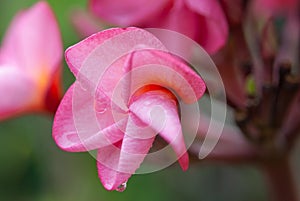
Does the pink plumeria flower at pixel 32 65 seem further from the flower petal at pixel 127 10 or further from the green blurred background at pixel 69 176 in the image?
the green blurred background at pixel 69 176

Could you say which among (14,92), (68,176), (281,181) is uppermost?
(14,92)

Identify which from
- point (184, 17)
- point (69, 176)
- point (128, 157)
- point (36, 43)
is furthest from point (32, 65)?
point (69, 176)

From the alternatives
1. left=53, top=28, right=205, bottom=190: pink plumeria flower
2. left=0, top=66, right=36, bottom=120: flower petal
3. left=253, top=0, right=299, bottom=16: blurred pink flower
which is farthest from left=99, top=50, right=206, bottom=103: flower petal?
left=253, top=0, right=299, bottom=16: blurred pink flower

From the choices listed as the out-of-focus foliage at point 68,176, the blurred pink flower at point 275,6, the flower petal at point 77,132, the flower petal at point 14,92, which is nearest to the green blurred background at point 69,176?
the out-of-focus foliage at point 68,176

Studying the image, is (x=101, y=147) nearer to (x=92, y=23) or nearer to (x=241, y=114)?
(x=241, y=114)

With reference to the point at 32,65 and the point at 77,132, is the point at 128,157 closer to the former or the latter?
the point at 77,132
